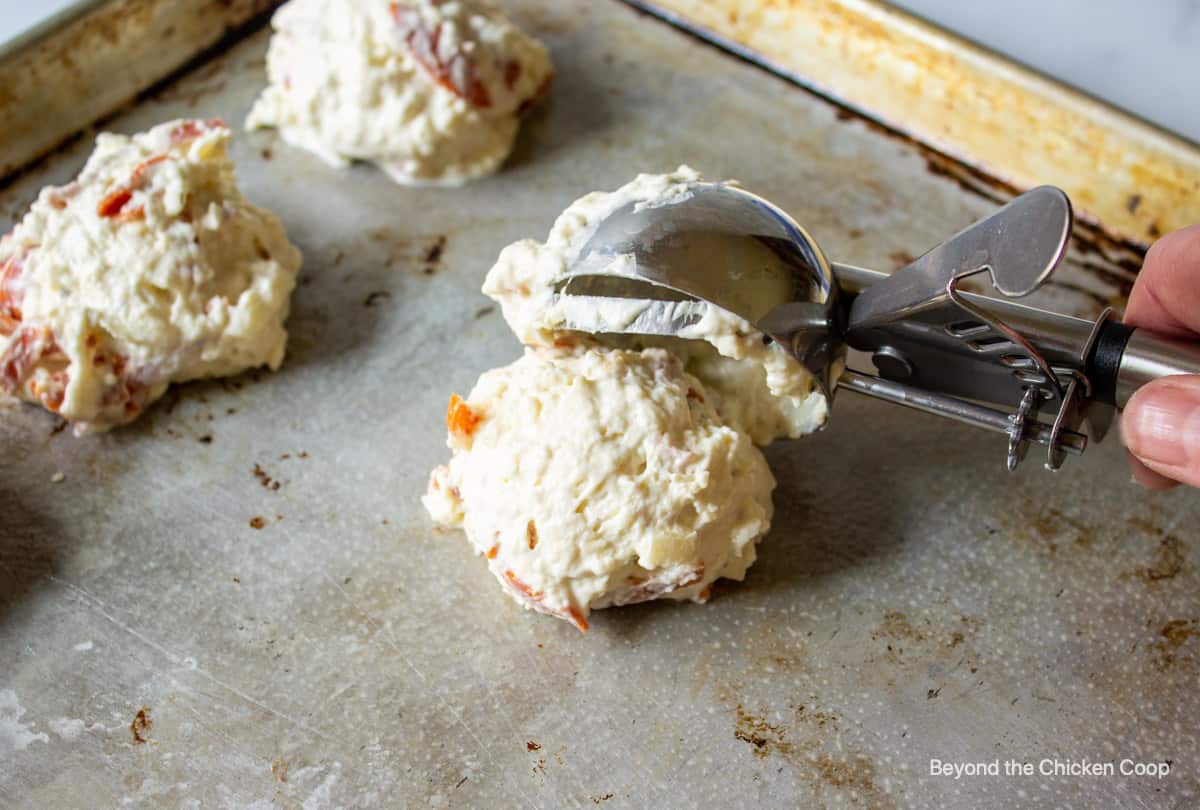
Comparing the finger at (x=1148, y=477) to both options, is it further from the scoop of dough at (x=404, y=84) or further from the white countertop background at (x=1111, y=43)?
the scoop of dough at (x=404, y=84)

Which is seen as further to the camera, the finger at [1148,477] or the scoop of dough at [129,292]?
the scoop of dough at [129,292]

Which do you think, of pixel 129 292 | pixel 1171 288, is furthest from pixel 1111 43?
pixel 129 292

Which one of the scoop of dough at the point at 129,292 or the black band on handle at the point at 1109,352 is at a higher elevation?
the black band on handle at the point at 1109,352

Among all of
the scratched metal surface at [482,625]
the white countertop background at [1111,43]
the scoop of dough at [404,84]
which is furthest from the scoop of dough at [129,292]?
the white countertop background at [1111,43]

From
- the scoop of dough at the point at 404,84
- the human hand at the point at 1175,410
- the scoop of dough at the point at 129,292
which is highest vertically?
the human hand at the point at 1175,410

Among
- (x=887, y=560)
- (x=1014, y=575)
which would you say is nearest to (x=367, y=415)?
(x=887, y=560)

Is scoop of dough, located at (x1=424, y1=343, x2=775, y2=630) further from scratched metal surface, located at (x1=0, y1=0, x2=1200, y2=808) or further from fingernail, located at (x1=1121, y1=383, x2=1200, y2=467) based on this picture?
fingernail, located at (x1=1121, y1=383, x2=1200, y2=467)

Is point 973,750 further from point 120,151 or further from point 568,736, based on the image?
point 120,151

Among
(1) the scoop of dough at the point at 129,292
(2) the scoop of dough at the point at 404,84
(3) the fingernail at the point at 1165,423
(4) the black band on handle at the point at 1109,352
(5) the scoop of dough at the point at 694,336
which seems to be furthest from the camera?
(2) the scoop of dough at the point at 404,84
